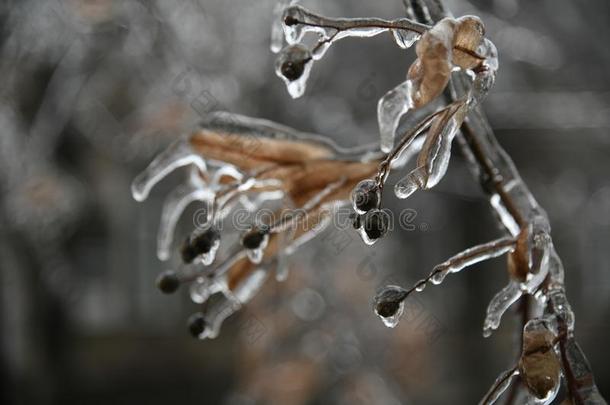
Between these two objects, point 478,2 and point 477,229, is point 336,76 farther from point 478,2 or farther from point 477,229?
point 477,229

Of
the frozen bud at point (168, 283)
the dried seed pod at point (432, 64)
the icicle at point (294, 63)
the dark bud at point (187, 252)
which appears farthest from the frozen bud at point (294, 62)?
the frozen bud at point (168, 283)

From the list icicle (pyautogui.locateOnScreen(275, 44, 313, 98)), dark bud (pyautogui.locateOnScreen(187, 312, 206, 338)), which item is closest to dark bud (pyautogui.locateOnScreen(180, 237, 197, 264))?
dark bud (pyautogui.locateOnScreen(187, 312, 206, 338))

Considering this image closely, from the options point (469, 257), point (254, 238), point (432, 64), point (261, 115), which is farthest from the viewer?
point (261, 115)

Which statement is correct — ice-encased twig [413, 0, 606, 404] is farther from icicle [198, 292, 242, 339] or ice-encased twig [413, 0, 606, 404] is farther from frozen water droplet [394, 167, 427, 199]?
icicle [198, 292, 242, 339]

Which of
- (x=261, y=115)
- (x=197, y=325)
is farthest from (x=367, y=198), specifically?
(x=261, y=115)

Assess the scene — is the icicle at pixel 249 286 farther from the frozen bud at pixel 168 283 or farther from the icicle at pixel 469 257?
the icicle at pixel 469 257

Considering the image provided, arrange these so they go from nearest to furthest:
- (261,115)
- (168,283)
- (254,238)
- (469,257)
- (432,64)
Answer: (432,64) < (469,257) < (254,238) < (168,283) < (261,115)

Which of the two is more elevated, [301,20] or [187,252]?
[301,20]

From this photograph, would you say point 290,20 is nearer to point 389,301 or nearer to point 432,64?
point 432,64
